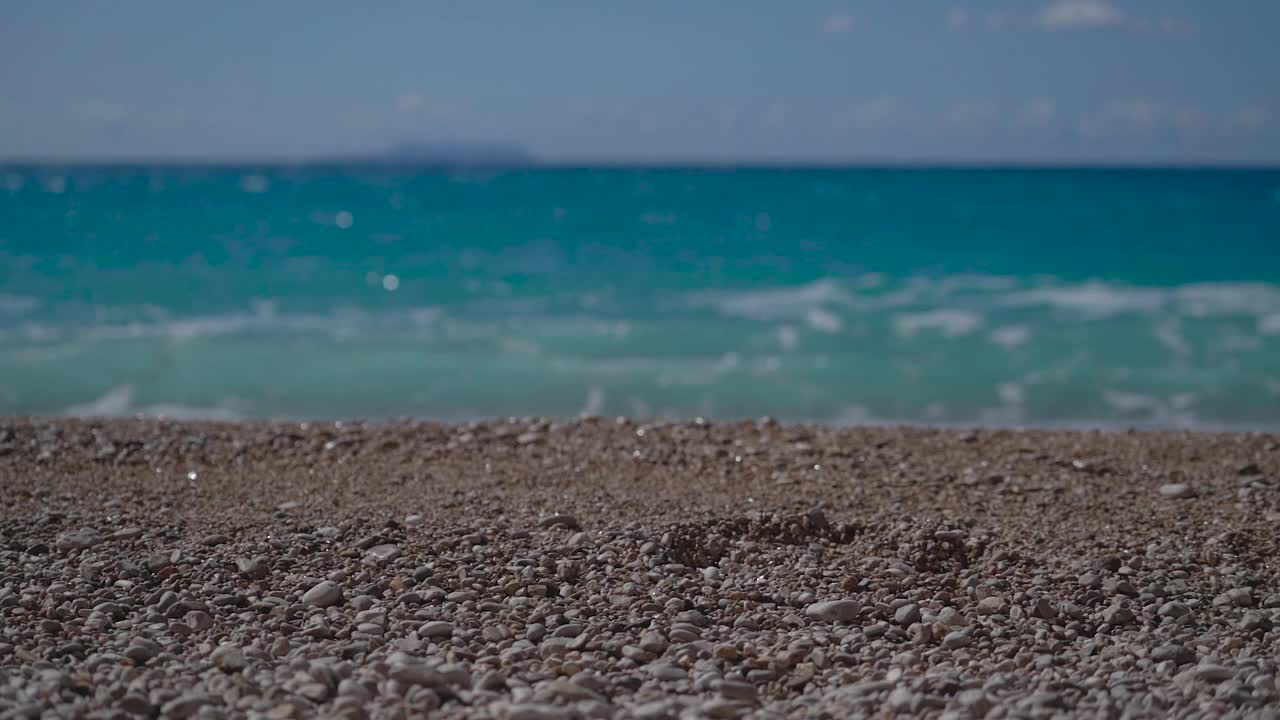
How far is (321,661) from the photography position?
3652 mm

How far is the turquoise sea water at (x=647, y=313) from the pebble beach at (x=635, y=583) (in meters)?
3.90

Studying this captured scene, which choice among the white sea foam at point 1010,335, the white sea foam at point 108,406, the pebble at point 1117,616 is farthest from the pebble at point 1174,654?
the white sea foam at point 1010,335

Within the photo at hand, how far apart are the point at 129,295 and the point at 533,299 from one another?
672cm

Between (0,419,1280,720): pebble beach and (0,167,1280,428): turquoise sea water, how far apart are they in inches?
154

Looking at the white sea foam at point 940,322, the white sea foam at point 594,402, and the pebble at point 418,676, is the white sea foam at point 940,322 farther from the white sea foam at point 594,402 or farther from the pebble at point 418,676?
the pebble at point 418,676

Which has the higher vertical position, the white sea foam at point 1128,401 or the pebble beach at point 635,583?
the white sea foam at point 1128,401

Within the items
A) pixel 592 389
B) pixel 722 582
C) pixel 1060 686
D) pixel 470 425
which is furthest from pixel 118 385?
pixel 1060 686

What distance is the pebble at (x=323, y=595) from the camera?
429 cm

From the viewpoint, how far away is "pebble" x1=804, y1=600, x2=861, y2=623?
4.22m

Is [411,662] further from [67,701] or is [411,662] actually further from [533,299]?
[533,299]

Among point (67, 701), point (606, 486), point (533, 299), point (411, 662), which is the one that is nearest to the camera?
point (67, 701)

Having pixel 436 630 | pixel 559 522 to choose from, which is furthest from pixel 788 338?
pixel 436 630

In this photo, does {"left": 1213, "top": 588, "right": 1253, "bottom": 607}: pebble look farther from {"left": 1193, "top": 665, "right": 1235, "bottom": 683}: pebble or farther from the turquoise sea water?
the turquoise sea water

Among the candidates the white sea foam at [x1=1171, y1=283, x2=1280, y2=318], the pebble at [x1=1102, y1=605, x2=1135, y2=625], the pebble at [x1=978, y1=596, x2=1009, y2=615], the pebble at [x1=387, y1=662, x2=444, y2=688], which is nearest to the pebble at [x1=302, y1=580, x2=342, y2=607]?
the pebble at [x1=387, y1=662, x2=444, y2=688]
